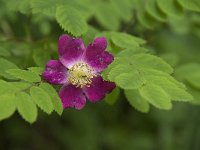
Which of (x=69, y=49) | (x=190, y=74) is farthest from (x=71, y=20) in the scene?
(x=190, y=74)

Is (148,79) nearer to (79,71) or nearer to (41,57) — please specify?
(79,71)

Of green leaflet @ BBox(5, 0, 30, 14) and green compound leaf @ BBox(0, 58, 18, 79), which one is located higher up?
green leaflet @ BBox(5, 0, 30, 14)

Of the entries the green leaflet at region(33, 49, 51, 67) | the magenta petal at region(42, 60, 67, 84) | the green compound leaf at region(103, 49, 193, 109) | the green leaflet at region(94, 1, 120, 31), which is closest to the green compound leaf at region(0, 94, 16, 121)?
the magenta petal at region(42, 60, 67, 84)

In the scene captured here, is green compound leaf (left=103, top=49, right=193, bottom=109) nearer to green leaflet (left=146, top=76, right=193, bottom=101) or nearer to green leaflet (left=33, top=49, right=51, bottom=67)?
green leaflet (left=146, top=76, right=193, bottom=101)

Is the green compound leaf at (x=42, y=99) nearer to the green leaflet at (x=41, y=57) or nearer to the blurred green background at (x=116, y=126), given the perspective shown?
the green leaflet at (x=41, y=57)

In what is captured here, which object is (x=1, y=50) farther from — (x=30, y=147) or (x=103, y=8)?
(x=30, y=147)

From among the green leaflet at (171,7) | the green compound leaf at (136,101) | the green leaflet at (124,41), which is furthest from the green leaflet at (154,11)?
the green compound leaf at (136,101)
